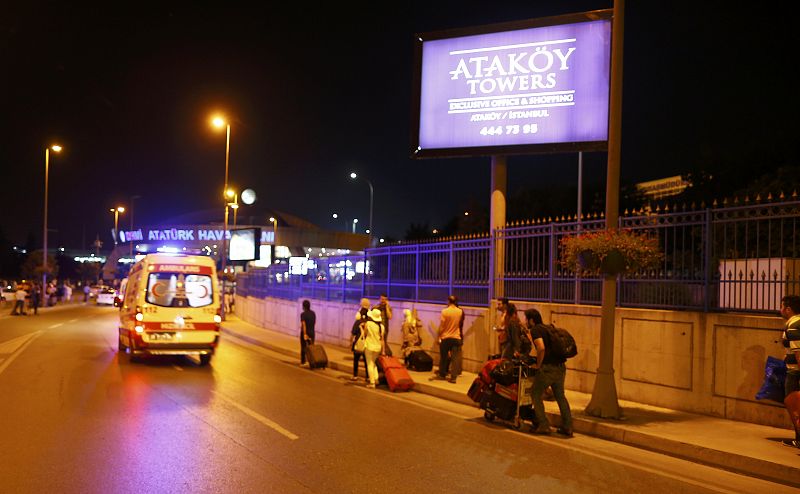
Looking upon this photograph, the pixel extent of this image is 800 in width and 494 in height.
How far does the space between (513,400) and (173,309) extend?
359 inches

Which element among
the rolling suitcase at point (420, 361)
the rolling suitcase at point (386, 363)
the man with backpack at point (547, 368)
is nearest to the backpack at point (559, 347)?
the man with backpack at point (547, 368)

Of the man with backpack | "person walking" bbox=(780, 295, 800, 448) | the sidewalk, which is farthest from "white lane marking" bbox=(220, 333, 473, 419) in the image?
"person walking" bbox=(780, 295, 800, 448)

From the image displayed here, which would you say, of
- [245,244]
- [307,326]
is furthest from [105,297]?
[307,326]

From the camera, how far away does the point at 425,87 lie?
17.4 metres

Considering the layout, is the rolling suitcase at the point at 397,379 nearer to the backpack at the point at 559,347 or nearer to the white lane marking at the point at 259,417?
the white lane marking at the point at 259,417

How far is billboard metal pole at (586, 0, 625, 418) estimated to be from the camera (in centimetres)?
1001

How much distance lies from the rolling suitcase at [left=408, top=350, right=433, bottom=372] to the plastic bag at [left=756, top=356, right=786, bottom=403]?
761 centimetres

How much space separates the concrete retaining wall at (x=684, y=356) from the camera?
9648 millimetres

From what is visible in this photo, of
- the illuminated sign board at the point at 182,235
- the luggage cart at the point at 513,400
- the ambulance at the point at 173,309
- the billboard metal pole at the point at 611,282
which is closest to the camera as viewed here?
the luggage cart at the point at 513,400

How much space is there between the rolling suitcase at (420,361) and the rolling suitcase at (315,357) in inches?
90.4

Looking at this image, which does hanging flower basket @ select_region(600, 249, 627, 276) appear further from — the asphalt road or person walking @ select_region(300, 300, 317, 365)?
person walking @ select_region(300, 300, 317, 365)

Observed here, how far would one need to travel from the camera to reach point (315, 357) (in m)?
16.2

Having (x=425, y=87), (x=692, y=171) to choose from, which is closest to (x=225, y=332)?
(x=425, y=87)

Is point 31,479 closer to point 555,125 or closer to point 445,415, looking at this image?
point 445,415
